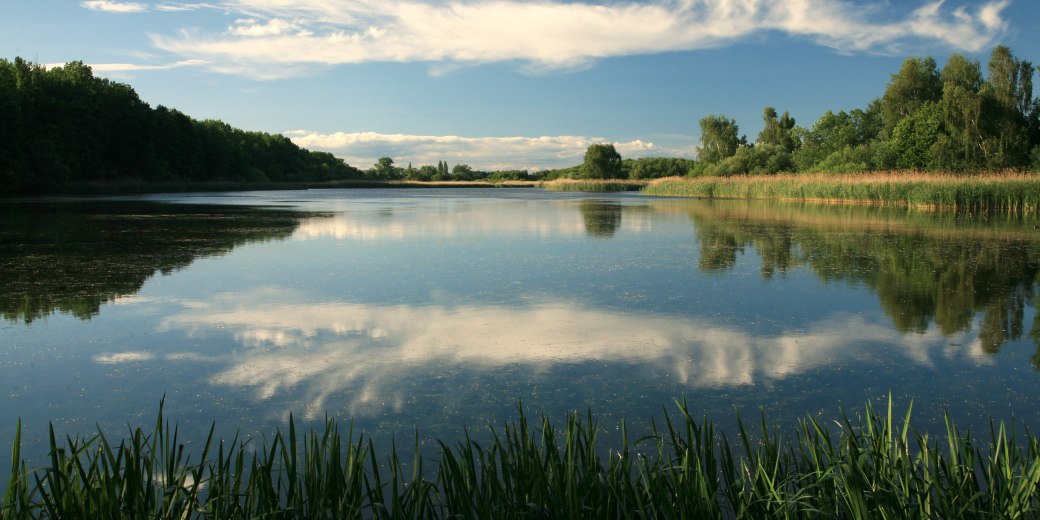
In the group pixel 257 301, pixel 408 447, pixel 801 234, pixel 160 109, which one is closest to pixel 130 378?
pixel 408 447

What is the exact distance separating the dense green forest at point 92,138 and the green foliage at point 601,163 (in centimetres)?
3608

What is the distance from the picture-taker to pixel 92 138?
A: 45.0 meters

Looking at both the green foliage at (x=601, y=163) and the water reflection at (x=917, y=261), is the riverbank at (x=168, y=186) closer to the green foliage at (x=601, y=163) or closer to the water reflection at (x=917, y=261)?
the green foliage at (x=601, y=163)

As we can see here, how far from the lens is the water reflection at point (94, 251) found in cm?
637

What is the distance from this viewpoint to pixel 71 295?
21.3 ft

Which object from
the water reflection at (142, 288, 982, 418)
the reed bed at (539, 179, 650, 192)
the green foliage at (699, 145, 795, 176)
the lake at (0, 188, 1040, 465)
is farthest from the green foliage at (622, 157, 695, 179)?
the water reflection at (142, 288, 982, 418)

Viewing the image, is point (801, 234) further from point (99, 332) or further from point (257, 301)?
point (99, 332)

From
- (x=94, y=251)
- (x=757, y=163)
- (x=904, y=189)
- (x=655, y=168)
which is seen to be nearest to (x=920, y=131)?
(x=757, y=163)

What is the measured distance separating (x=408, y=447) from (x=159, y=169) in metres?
56.1

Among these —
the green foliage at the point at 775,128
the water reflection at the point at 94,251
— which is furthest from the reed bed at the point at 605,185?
the water reflection at the point at 94,251

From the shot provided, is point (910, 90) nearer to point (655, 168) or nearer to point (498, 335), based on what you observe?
point (655, 168)

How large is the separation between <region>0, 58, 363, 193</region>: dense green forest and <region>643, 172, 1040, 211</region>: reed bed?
3268 centimetres

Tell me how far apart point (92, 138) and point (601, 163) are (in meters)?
54.2

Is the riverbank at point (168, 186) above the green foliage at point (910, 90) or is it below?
below
